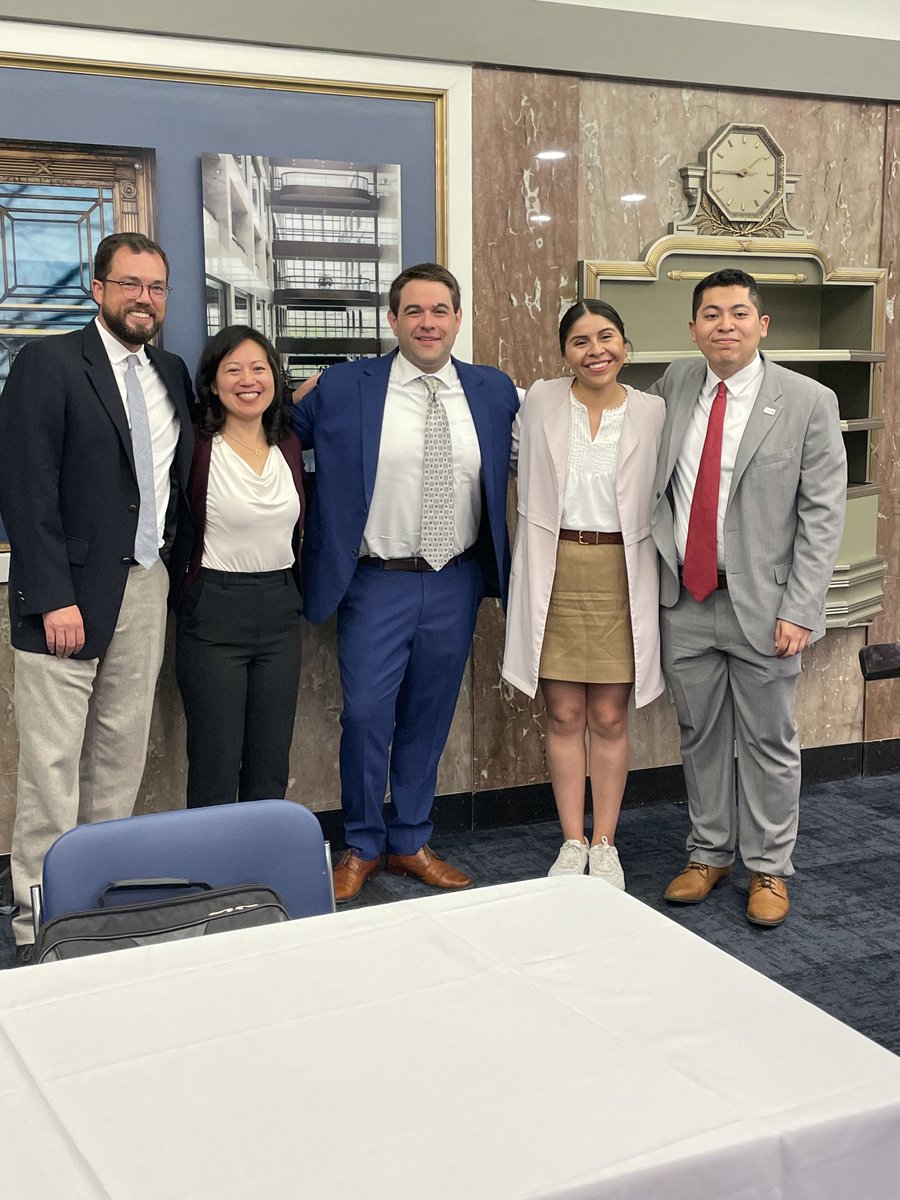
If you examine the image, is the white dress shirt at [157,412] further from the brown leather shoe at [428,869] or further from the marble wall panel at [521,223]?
the brown leather shoe at [428,869]

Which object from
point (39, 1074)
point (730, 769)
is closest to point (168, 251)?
point (730, 769)

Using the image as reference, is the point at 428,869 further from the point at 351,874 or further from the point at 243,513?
the point at 243,513

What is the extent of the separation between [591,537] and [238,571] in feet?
3.33

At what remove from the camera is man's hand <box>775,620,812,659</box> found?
3.47 metres

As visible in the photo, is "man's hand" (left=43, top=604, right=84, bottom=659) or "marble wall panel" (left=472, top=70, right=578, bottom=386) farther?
"marble wall panel" (left=472, top=70, right=578, bottom=386)

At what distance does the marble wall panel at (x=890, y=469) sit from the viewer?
4.66 meters

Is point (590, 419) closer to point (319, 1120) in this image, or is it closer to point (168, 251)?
point (168, 251)

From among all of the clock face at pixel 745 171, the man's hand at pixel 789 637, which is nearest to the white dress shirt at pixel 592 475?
the man's hand at pixel 789 637

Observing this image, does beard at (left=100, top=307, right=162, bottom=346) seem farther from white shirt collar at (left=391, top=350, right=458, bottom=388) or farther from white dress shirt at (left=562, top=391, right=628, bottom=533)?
white dress shirt at (left=562, top=391, right=628, bottom=533)

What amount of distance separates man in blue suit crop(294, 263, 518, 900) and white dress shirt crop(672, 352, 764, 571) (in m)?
0.53

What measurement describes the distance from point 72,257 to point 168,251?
293 mm

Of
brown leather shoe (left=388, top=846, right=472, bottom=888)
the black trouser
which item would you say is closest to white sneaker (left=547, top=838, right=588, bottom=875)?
brown leather shoe (left=388, top=846, right=472, bottom=888)

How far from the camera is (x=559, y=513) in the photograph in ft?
11.8

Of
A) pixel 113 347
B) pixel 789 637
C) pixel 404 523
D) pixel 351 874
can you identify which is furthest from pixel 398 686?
pixel 113 347
